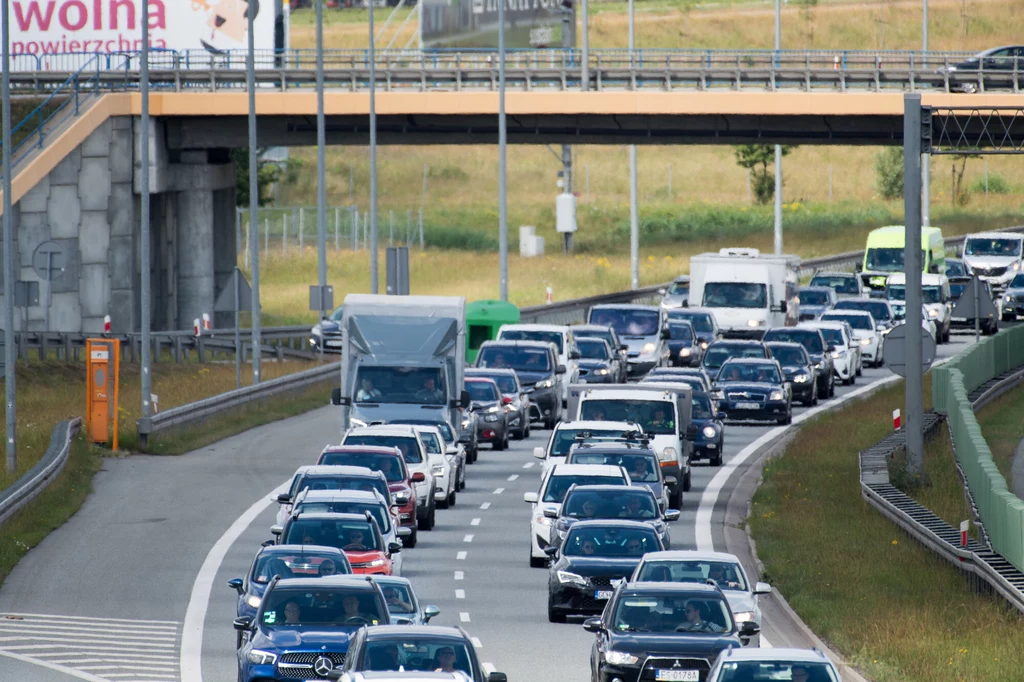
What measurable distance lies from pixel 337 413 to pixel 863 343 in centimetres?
1702

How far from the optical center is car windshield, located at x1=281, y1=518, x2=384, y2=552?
23406 millimetres

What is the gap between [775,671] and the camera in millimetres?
15328

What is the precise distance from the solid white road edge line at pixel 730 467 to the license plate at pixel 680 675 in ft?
28.8

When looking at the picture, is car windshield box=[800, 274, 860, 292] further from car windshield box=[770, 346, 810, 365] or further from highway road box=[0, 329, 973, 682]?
highway road box=[0, 329, 973, 682]

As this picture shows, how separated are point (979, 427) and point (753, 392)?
8545 mm

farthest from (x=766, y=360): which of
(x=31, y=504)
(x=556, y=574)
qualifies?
(x=556, y=574)

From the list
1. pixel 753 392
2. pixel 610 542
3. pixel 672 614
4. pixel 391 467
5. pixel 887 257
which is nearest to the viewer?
pixel 672 614

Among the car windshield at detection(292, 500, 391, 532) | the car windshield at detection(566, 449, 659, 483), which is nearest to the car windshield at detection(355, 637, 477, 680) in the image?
the car windshield at detection(292, 500, 391, 532)

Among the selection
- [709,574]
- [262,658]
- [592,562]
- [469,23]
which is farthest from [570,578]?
[469,23]

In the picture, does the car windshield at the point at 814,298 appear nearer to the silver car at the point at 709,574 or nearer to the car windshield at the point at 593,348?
the car windshield at the point at 593,348

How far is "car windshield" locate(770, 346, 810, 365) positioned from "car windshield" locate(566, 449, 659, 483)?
18569mm

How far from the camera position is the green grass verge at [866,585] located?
814 inches

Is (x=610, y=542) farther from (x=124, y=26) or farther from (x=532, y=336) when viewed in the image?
(x=124, y=26)

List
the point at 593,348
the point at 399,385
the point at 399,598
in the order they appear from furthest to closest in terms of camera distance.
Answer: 1. the point at 593,348
2. the point at 399,385
3. the point at 399,598
